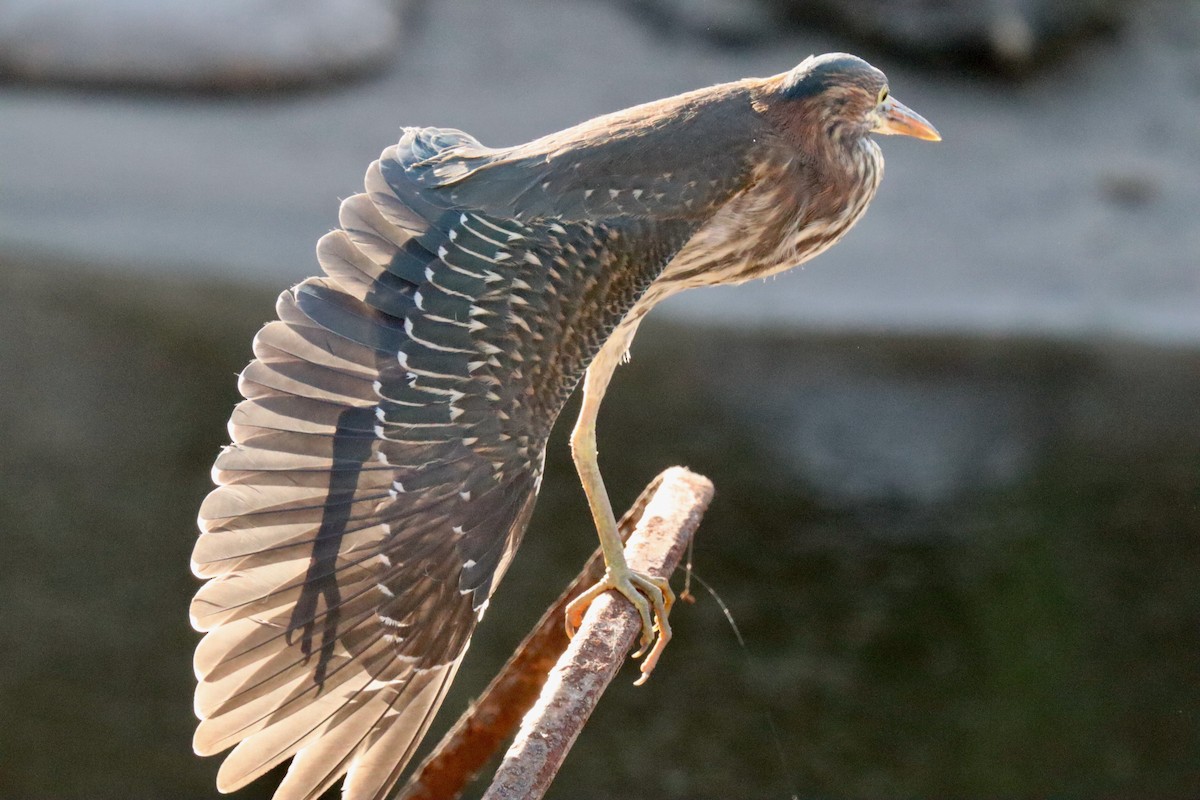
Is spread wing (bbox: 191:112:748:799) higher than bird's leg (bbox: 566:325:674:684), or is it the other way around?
spread wing (bbox: 191:112:748:799)

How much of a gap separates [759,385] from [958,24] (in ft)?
20.6

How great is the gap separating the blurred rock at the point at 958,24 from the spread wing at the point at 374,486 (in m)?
13.1

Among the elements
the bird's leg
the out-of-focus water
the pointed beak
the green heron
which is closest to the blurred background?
the out-of-focus water

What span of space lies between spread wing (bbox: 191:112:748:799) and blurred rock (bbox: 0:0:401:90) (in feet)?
38.4

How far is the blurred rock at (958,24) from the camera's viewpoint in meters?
15.8

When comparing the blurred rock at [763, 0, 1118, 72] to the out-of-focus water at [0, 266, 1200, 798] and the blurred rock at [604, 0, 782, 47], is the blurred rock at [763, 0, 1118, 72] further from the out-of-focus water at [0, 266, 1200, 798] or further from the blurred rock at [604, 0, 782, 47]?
the out-of-focus water at [0, 266, 1200, 798]

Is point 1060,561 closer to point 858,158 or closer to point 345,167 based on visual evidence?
point 858,158

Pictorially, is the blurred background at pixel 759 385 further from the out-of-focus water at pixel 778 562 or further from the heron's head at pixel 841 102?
the heron's head at pixel 841 102

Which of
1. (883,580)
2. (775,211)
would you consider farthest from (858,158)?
(883,580)

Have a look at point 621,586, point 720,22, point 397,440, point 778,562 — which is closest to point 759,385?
point 778,562

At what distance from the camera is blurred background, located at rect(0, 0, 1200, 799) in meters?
7.65

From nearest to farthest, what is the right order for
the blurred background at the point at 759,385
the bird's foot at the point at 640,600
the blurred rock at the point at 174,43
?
the bird's foot at the point at 640,600 < the blurred background at the point at 759,385 < the blurred rock at the point at 174,43

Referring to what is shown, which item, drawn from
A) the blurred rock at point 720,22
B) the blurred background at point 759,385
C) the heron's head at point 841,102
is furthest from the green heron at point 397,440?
the blurred rock at point 720,22

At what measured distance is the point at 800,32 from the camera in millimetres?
16141
